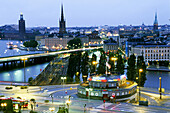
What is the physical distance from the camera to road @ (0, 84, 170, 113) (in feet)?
65.6

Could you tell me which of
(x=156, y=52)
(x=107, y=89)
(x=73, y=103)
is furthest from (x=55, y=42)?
(x=73, y=103)

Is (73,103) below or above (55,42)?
below

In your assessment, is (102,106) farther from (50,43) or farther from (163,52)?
(50,43)

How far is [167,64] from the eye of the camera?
62.6 meters

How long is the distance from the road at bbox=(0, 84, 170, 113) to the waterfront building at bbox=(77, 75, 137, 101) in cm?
77

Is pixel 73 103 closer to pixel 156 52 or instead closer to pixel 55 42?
pixel 156 52

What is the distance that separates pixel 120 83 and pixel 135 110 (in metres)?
5.42

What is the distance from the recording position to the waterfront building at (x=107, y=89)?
23469 mm

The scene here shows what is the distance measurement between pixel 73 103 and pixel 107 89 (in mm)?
2938

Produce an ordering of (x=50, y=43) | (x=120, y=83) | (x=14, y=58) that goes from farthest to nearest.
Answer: (x=50, y=43) → (x=14, y=58) → (x=120, y=83)

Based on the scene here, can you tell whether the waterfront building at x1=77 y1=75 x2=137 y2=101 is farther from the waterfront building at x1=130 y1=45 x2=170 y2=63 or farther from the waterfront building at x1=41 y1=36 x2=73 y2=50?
the waterfront building at x1=41 y1=36 x2=73 y2=50

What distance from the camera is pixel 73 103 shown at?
873 inches

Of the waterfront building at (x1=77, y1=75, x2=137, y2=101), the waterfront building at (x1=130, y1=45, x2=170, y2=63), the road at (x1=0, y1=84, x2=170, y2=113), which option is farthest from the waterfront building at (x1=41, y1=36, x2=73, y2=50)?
the waterfront building at (x1=77, y1=75, x2=137, y2=101)

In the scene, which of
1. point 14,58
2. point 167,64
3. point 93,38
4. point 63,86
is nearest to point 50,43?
point 93,38
